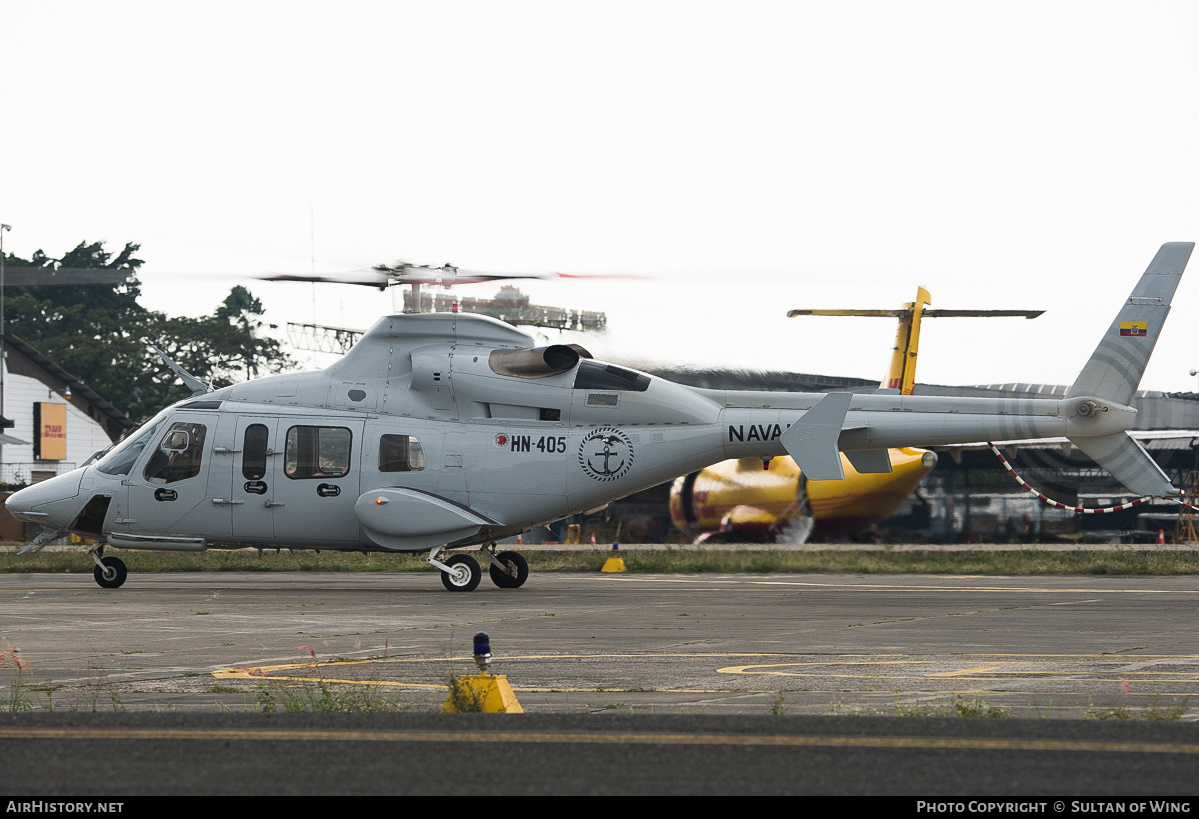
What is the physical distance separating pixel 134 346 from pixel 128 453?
63.5 m

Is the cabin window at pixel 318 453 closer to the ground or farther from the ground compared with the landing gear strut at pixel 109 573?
farther from the ground

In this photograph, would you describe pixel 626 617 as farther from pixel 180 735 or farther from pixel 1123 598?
pixel 180 735

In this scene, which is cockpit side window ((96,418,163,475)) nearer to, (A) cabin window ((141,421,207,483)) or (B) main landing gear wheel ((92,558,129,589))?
(A) cabin window ((141,421,207,483))

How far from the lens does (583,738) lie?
7.04 m

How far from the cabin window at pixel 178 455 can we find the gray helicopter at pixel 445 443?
0.02 m

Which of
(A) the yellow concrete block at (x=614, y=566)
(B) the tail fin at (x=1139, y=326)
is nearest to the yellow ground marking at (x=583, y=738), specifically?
(B) the tail fin at (x=1139, y=326)

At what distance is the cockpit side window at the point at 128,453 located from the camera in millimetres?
22312

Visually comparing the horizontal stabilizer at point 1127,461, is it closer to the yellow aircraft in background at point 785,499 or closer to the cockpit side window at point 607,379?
the cockpit side window at point 607,379

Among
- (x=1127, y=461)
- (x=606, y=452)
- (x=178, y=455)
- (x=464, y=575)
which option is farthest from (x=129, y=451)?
(x=1127, y=461)

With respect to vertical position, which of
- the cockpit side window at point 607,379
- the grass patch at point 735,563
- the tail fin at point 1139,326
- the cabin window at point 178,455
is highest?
the tail fin at point 1139,326

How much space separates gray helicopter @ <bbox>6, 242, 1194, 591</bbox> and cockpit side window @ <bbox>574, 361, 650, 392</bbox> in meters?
0.03
